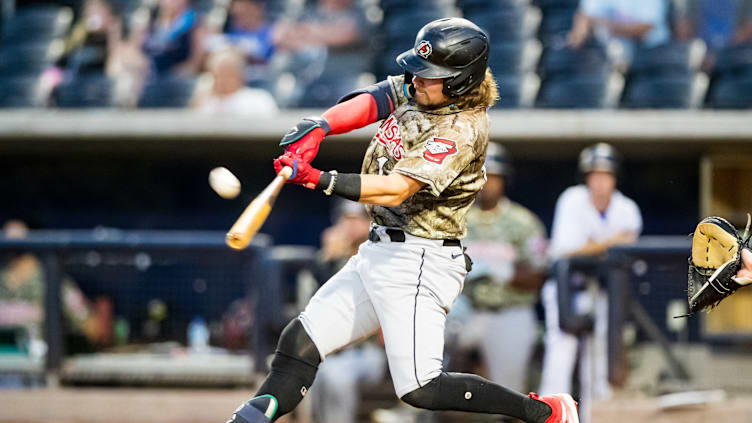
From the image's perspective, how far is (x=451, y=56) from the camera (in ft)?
9.79

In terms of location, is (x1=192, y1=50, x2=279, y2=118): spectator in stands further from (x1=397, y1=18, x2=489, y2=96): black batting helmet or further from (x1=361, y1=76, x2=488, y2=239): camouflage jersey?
(x1=397, y1=18, x2=489, y2=96): black batting helmet

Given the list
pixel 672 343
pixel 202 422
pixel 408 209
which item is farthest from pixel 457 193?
pixel 202 422

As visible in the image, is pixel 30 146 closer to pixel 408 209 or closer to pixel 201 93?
pixel 201 93

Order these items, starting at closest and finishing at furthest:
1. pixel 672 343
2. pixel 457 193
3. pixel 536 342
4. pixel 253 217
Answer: pixel 253 217
pixel 457 193
pixel 672 343
pixel 536 342

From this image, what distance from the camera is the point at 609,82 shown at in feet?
22.2

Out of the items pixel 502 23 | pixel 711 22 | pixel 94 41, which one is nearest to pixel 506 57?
pixel 502 23

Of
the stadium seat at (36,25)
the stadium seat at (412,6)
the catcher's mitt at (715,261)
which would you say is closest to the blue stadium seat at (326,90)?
the stadium seat at (412,6)

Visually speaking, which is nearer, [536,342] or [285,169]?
[285,169]

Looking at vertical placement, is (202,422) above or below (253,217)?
below

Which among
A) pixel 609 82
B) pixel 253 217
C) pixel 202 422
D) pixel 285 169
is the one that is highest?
pixel 609 82

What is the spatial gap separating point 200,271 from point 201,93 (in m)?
1.77

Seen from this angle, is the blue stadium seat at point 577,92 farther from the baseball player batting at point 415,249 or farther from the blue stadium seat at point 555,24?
the baseball player batting at point 415,249

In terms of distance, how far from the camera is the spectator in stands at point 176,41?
288 inches

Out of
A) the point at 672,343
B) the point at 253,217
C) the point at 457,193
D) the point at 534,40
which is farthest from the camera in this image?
Result: the point at 534,40
